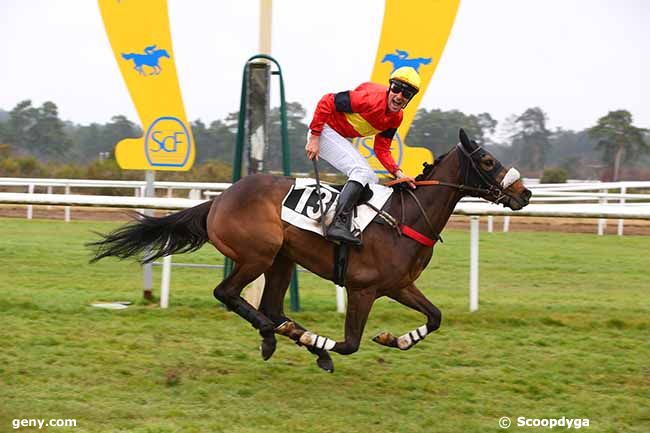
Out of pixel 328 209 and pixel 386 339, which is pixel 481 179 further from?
pixel 386 339

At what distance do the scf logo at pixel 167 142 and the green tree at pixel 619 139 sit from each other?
18.2m

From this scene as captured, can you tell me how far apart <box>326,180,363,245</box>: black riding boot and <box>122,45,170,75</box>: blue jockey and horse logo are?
322 centimetres

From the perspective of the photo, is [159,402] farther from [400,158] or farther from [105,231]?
[105,231]

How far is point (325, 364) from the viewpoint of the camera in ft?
16.4

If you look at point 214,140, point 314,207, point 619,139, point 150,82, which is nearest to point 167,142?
point 150,82

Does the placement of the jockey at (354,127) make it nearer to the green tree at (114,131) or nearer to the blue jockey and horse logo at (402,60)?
the blue jockey and horse logo at (402,60)

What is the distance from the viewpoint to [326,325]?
6.53 meters

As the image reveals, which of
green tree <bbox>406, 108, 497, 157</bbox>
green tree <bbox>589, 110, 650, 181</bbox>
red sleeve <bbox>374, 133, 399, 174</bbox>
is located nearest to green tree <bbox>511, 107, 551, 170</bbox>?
green tree <bbox>589, 110, 650, 181</bbox>

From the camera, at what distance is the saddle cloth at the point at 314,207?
16.3ft

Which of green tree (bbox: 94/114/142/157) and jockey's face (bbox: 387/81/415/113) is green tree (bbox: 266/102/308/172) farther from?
green tree (bbox: 94/114/142/157)

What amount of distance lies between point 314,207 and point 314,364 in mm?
1065

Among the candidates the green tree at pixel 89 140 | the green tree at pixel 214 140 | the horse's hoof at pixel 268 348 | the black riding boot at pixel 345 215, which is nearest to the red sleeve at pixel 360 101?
the black riding boot at pixel 345 215

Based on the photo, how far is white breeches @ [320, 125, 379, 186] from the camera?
16.8 feet

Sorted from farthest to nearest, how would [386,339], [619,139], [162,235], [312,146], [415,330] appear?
[619,139] < [162,235] < [312,146] < [415,330] < [386,339]
